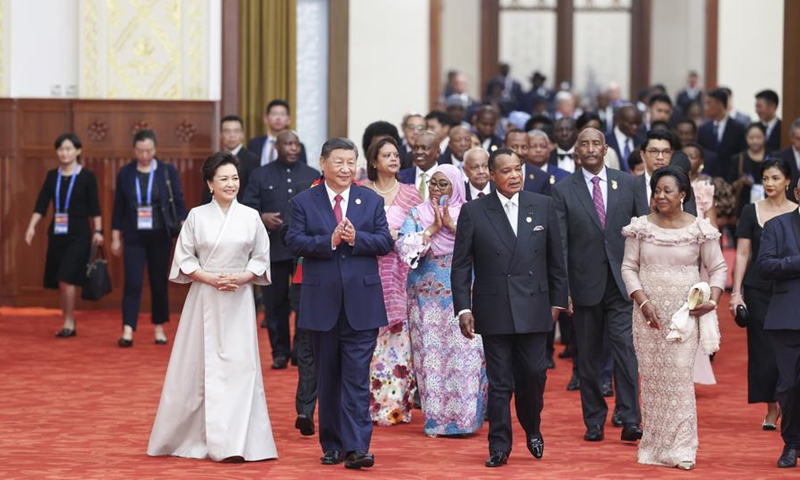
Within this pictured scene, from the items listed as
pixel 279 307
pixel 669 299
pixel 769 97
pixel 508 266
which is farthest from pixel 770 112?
pixel 508 266

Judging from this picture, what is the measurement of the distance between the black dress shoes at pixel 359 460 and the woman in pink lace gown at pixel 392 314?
1385 mm

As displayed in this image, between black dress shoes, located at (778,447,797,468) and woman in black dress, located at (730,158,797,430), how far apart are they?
1071mm

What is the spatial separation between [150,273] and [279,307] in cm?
179

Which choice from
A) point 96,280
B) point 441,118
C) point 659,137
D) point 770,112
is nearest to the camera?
point 659,137

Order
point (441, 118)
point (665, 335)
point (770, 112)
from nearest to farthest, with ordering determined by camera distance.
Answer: point (665, 335) < point (441, 118) < point (770, 112)

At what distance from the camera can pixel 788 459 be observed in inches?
296

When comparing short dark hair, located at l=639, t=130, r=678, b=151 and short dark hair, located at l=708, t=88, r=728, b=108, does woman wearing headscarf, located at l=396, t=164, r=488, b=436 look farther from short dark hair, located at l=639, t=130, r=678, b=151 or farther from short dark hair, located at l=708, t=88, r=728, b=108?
short dark hair, located at l=708, t=88, r=728, b=108

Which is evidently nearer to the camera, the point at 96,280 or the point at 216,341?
the point at 216,341

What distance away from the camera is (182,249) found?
7719 mm

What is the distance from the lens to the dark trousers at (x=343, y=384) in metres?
7.42

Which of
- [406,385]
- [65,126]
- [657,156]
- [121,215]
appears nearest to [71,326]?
[121,215]

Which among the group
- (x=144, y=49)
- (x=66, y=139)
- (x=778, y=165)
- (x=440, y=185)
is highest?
(x=144, y=49)

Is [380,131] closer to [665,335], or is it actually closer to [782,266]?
[665,335]

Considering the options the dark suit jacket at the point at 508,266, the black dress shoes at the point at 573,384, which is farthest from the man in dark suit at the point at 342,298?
Result: the black dress shoes at the point at 573,384
